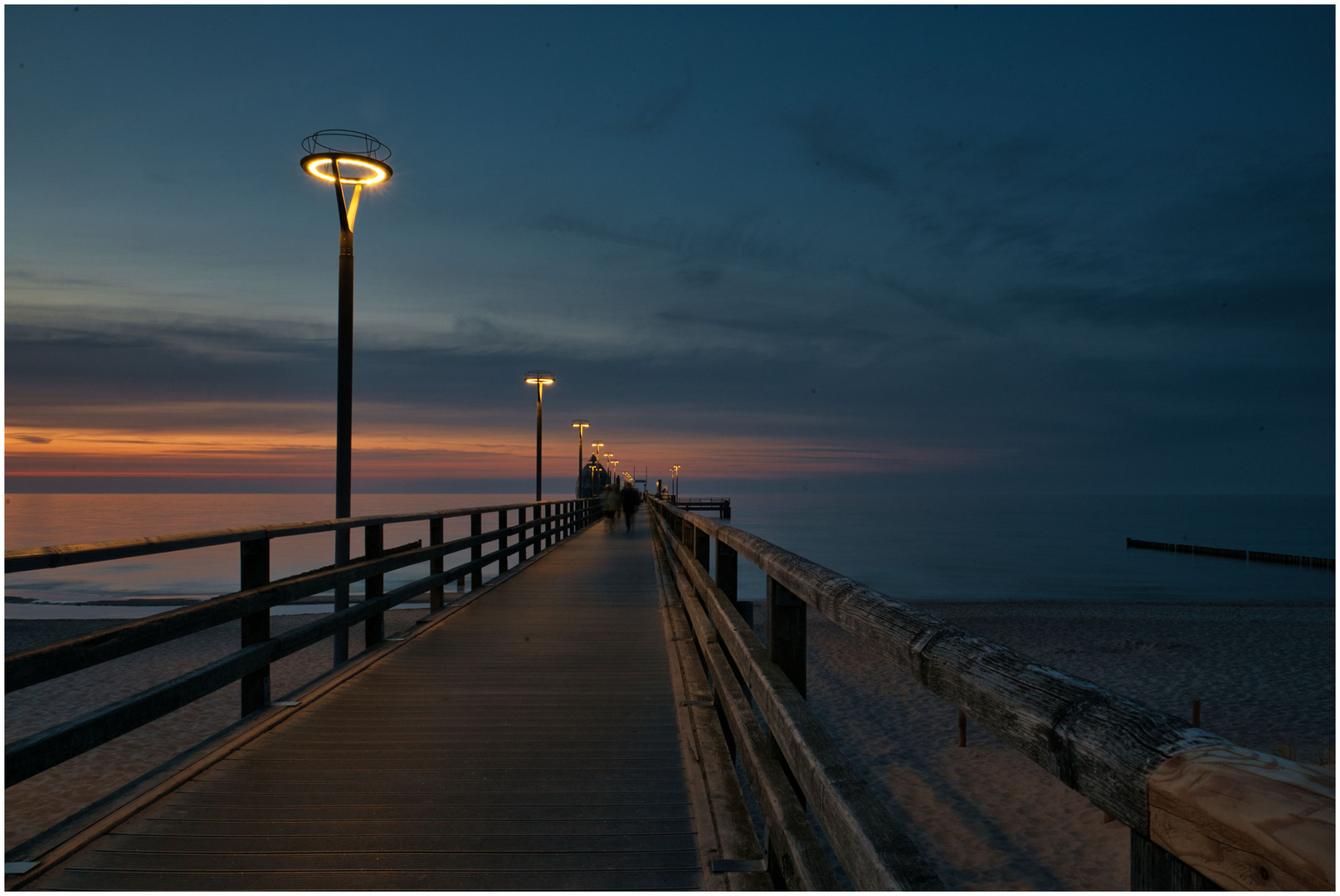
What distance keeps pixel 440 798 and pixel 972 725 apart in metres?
11.5

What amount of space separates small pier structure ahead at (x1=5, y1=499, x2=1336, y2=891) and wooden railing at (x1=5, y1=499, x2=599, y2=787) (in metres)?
0.02

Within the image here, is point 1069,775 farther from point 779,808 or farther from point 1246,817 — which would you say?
point 779,808

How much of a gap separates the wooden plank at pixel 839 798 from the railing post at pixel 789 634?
5 centimetres

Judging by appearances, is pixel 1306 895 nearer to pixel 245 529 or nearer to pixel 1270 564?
pixel 245 529

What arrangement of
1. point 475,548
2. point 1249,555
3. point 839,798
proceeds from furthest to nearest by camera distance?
point 1249,555, point 475,548, point 839,798

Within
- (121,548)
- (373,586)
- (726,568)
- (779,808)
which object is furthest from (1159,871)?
(373,586)

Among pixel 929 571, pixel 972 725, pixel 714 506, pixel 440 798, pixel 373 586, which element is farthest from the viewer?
pixel 714 506

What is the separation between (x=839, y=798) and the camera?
6.21 feet

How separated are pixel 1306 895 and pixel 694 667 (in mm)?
5695

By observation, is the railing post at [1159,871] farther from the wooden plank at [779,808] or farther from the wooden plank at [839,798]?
the wooden plank at [779,808]

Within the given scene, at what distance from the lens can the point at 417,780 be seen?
4.00 m

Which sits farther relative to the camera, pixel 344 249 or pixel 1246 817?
pixel 344 249

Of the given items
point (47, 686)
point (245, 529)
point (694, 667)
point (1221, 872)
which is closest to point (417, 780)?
point (245, 529)

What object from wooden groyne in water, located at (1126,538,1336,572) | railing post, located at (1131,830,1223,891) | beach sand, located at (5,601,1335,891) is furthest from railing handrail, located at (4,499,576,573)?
wooden groyne in water, located at (1126,538,1336,572)
